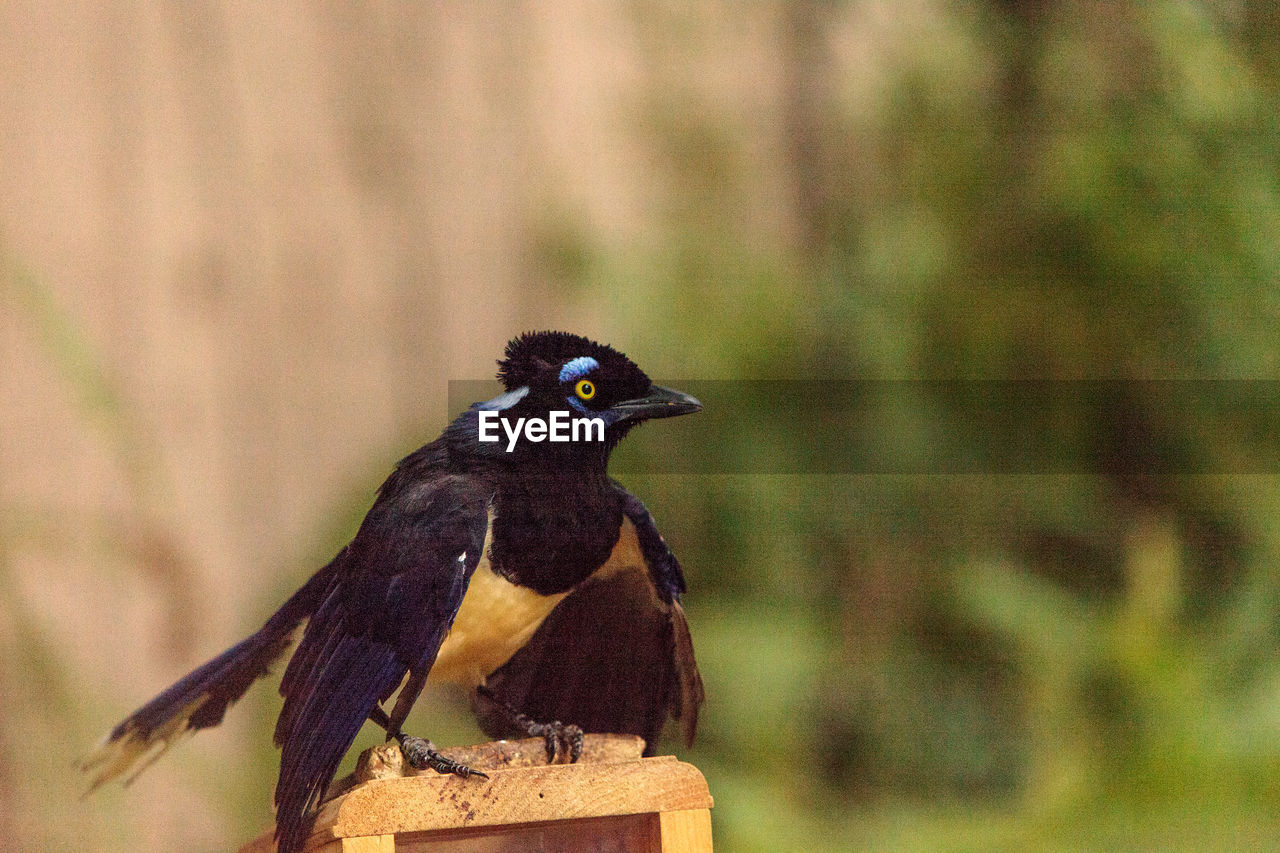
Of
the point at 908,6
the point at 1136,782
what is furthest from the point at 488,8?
the point at 1136,782

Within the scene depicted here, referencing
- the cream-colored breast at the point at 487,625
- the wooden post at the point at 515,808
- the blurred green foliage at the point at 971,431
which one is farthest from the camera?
the blurred green foliage at the point at 971,431

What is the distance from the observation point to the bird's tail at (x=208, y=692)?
4.27 ft

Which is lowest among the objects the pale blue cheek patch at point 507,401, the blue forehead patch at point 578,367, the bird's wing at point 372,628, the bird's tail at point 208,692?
the bird's tail at point 208,692

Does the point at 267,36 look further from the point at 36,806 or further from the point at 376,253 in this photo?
the point at 36,806

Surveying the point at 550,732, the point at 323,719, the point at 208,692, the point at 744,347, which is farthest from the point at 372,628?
the point at 744,347

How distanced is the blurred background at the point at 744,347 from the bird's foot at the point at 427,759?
2.27 ft

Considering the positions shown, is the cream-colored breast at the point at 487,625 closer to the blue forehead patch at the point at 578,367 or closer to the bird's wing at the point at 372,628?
the bird's wing at the point at 372,628

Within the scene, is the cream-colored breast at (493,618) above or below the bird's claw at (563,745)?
above

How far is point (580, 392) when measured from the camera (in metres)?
1.25

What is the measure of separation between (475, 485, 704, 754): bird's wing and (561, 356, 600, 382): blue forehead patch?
0.50 ft

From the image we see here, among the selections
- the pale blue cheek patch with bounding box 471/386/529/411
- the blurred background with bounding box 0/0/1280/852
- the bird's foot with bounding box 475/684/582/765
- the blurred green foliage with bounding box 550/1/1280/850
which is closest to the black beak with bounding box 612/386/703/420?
the pale blue cheek patch with bounding box 471/386/529/411

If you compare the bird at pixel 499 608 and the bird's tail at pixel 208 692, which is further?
the bird's tail at pixel 208 692

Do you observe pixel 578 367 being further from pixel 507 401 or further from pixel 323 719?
pixel 323 719

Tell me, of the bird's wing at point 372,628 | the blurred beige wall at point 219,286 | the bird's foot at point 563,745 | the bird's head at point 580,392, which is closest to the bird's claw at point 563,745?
the bird's foot at point 563,745
